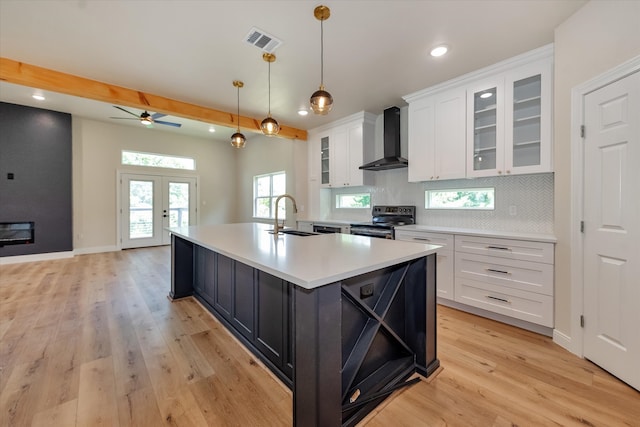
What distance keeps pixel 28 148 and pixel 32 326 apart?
4.66 m

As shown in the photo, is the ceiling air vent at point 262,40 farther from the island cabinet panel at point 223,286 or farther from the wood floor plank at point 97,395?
the wood floor plank at point 97,395

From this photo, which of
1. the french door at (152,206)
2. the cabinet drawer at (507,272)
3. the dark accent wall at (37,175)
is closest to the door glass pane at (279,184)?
the french door at (152,206)

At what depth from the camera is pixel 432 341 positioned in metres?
1.89

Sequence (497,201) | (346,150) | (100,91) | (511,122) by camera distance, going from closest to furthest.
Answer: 1. (511,122)
2. (497,201)
3. (100,91)
4. (346,150)

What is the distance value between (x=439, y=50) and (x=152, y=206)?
7410 millimetres

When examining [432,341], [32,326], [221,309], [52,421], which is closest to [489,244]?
[432,341]

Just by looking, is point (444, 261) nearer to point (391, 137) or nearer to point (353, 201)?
point (391, 137)

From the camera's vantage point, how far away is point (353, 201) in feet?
16.9

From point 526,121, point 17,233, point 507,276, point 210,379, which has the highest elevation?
point 526,121

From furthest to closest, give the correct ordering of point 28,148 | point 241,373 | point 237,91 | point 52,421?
1. point 28,148
2. point 237,91
3. point 241,373
4. point 52,421

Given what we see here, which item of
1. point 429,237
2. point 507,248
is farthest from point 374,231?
point 507,248

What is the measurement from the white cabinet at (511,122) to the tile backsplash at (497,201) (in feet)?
1.03

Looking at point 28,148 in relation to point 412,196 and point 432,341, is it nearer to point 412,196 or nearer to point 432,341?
point 412,196

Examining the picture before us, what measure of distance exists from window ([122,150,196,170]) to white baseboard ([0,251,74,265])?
2439 mm
